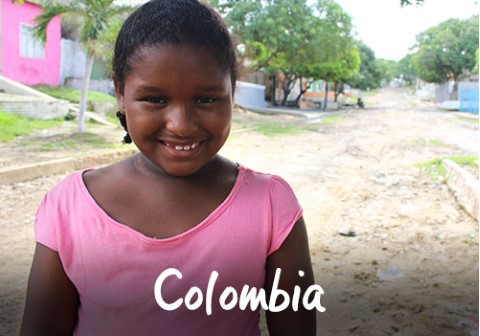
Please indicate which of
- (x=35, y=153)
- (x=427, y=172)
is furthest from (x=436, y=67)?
(x=35, y=153)

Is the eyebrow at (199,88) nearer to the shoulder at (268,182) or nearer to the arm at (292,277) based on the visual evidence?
the shoulder at (268,182)

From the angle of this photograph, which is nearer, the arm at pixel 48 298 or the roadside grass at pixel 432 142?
the arm at pixel 48 298

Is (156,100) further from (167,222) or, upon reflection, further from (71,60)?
(71,60)

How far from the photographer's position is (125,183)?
108 centimetres

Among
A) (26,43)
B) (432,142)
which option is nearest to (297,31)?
(432,142)

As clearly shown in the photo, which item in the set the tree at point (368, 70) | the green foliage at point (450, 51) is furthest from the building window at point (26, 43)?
the tree at point (368, 70)

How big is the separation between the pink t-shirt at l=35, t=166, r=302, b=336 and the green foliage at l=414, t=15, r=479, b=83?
101ft

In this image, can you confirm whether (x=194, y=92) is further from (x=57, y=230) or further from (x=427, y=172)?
(x=427, y=172)

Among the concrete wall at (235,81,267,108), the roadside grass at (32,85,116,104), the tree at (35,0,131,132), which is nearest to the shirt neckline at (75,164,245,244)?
the tree at (35,0,131,132)

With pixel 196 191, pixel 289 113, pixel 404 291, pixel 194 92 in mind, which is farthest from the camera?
pixel 289 113

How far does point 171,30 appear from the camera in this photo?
965 millimetres

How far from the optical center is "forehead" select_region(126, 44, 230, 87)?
0.96m

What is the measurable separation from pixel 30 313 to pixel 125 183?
1.12ft

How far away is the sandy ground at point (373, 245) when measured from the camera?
2.63 metres
